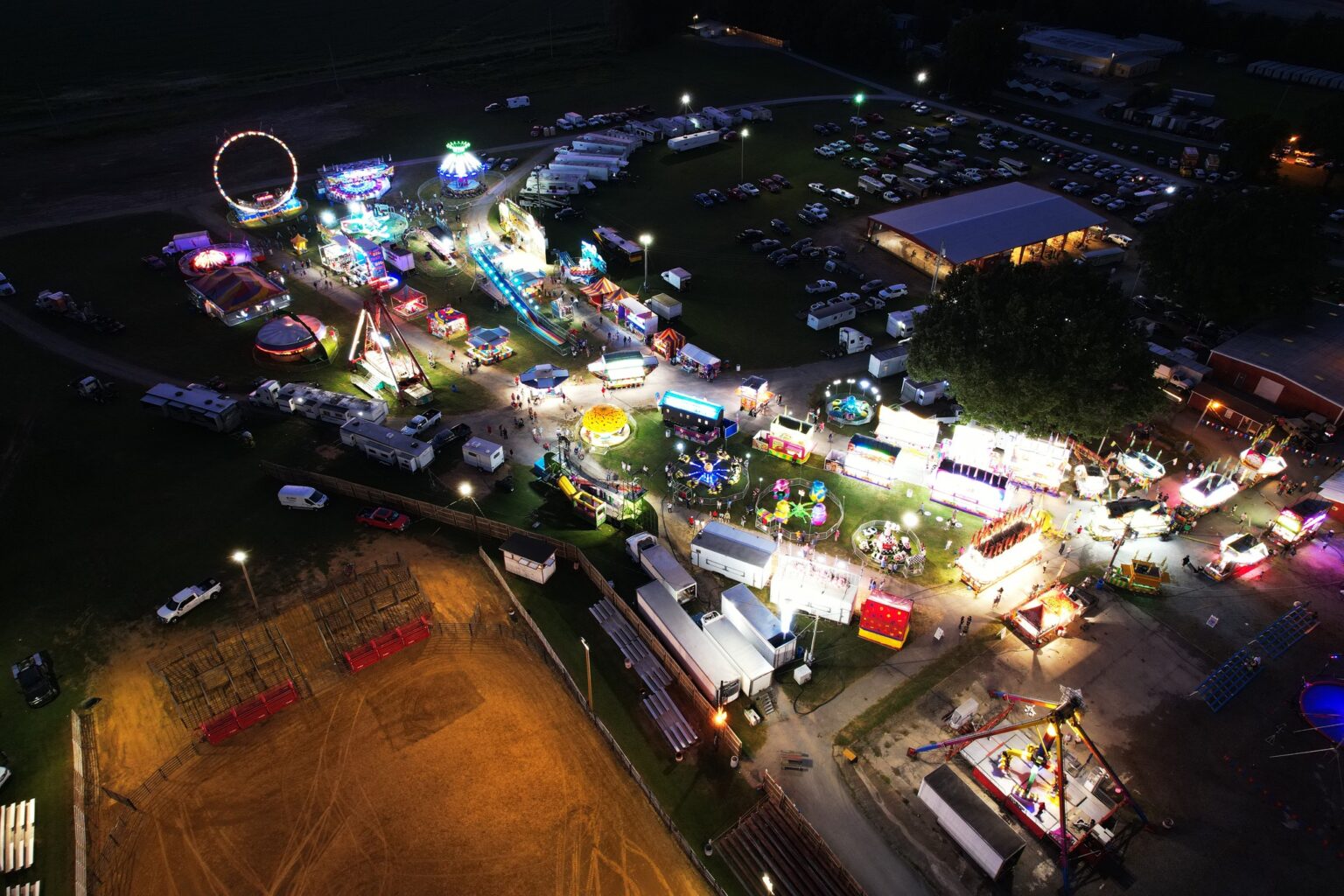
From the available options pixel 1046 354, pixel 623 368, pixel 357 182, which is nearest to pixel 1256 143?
pixel 1046 354

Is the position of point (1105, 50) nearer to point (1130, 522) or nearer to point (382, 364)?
point (1130, 522)

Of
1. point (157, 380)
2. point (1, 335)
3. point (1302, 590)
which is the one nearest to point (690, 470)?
point (1302, 590)

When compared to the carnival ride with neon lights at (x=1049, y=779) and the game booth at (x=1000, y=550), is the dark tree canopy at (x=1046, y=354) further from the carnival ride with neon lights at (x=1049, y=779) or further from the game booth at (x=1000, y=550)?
the carnival ride with neon lights at (x=1049, y=779)

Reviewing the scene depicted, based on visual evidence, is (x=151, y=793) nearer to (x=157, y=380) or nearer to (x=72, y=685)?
(x=72, y=685)

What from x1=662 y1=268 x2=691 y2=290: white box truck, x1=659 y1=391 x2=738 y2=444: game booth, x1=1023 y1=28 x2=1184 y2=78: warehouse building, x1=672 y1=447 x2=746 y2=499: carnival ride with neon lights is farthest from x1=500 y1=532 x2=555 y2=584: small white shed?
x1=1023 y1=28 x2=1184 y2=78: warehouse building

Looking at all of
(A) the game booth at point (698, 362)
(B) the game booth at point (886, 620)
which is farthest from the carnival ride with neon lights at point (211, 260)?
(B) the game booth at point (886, 620)

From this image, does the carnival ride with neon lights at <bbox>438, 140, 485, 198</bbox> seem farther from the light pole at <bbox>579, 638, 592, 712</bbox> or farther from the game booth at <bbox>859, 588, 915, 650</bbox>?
the game booth at <bbox>859, 588, 915, 650</bbox>
